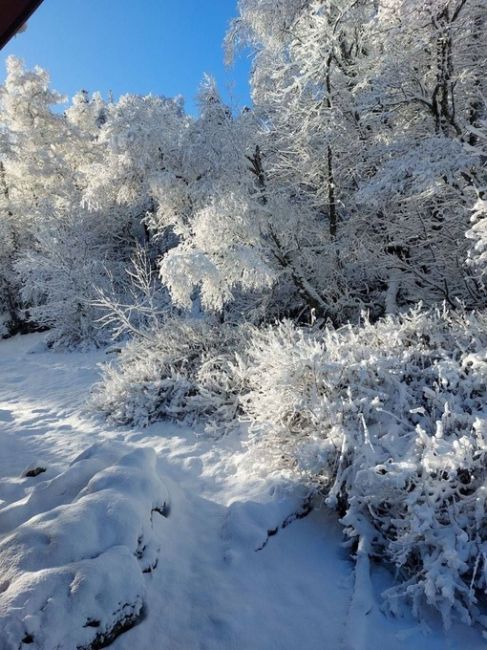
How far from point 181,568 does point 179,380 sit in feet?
12.3

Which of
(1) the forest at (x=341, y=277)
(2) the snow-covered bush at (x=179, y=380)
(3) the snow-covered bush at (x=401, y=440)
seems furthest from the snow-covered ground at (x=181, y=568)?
(2) the snow-covered bush at (x=179, y=380)

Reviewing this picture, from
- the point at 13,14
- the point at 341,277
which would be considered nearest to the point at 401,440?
the point at 13,14

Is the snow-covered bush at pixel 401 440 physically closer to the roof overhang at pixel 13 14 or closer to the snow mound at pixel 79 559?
the snow mound at pixel 79 559

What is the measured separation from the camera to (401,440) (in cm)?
362

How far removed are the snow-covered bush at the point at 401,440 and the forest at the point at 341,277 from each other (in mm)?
21

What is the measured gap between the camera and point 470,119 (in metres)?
7.08

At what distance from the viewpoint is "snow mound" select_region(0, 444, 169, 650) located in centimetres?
228

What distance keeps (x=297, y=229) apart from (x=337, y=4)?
376 centimetres

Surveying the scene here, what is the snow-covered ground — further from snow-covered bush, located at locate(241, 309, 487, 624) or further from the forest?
snow-covered bush, located at locate(241, 309, 487, 624)

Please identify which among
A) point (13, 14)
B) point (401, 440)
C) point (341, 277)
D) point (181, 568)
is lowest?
point (181, 568)

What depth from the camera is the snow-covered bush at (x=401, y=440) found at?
2854 mm

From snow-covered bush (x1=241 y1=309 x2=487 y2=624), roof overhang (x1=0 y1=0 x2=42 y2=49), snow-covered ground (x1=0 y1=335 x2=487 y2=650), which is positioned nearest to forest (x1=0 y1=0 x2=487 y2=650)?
snow-covered bush (x1=241 y1=309 x2=487 y2=624)

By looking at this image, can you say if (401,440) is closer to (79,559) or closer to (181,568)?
(181,568)

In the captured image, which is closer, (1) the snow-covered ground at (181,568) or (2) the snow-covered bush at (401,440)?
(1) the snow-covered ground at (181,568)
